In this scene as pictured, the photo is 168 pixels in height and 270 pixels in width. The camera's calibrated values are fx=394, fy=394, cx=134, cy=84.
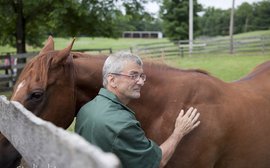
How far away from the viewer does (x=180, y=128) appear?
280 centimetres

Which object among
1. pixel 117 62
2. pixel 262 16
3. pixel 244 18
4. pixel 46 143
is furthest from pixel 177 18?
pixel 46 143

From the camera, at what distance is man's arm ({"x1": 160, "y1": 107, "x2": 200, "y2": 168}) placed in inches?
102

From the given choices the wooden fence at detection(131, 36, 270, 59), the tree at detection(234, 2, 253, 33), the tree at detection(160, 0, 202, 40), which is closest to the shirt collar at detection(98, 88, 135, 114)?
the wooden fence at detection(131, 36, 270, 59)

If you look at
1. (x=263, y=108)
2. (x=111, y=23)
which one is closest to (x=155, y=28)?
(x=111, y=23)

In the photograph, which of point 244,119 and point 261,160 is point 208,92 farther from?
point 261,160

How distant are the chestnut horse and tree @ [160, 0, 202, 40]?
1436 inches

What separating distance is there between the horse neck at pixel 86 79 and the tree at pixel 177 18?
121ft

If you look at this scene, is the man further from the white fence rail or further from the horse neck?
the horse neck

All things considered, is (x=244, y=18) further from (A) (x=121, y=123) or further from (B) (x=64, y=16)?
(A) (x=121, y=123)

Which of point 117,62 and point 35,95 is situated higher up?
point 117,62

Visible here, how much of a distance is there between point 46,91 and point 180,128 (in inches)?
38.3

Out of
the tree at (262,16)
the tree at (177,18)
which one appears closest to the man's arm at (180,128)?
the tree at (177,18)

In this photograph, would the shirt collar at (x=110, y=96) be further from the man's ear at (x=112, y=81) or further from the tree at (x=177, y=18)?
the tree at (x=177, y=18)

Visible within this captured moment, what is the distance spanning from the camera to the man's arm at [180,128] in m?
2.60
